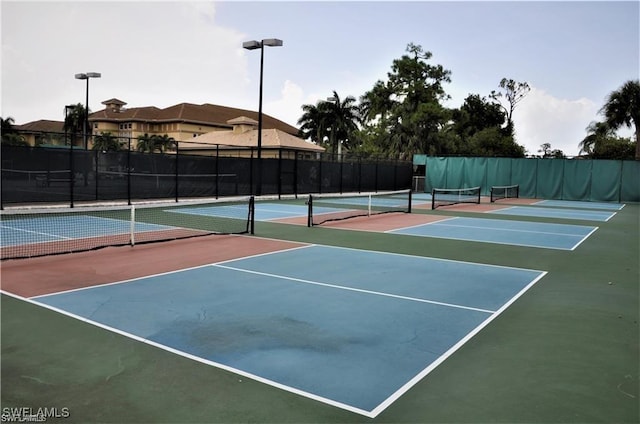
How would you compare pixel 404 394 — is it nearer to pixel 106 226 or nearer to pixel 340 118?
pixel 106 226

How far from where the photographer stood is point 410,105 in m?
51.0

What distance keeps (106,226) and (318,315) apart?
10059 mm

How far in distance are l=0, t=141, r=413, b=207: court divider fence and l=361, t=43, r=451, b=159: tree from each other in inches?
776

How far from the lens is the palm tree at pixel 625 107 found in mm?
39844

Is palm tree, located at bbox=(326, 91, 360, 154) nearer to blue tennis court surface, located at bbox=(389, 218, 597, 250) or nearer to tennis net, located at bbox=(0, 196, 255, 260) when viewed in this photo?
tennis net, located at bbox=(0, 196, 255, 260)

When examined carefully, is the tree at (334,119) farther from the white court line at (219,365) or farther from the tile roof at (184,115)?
the white court line at (219,365)

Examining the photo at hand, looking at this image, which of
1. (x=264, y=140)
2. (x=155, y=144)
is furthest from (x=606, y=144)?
(x=155, y=144)

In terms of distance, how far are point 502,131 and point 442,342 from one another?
62.3m

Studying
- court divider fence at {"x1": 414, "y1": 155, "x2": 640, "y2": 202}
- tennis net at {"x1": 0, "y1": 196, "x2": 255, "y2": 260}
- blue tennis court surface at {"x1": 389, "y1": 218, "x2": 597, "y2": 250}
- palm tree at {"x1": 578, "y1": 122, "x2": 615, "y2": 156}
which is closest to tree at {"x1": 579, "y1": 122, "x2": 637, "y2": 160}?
palm tree at {"x1": 578, "y1": 122, "x2": 615, "y2": 156}

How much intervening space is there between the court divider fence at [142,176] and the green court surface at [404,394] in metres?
12.7

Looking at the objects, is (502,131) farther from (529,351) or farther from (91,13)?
(529,351)

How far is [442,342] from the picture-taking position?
214 inches

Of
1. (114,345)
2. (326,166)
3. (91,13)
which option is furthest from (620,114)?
(114,345)

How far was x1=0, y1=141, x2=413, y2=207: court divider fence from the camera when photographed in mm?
18359
